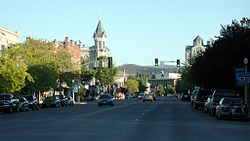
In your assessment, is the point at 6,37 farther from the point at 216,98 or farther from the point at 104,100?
the point at 216,98

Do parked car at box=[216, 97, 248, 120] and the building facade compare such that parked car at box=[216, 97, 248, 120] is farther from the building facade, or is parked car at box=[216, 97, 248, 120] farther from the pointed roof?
the pointed roof

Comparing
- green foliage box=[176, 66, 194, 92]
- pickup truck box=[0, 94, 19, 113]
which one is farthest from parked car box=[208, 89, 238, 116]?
green foliage box=[176, 66, 194, 92]

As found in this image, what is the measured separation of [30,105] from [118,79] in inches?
5512

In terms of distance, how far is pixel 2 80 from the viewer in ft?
155

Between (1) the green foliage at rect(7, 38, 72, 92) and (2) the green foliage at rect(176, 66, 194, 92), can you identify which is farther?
(2) the green foliage at rect(176, 66, 194, 92)

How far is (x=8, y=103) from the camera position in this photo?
41.6 metres

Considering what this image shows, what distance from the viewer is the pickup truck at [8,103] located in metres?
41.3

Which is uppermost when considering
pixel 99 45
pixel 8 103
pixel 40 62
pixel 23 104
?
pixel 99 45

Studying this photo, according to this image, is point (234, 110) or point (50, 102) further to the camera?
point (50, 102)

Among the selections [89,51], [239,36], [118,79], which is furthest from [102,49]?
[239,36]

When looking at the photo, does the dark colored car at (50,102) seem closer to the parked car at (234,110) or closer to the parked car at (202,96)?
the parked car at (202,96)

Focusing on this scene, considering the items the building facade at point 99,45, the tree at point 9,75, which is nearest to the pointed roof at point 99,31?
the building facade at point 99,45

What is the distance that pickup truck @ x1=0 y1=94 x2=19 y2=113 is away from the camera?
4127cm

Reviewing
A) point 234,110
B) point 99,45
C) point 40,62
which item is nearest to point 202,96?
point 234,110
